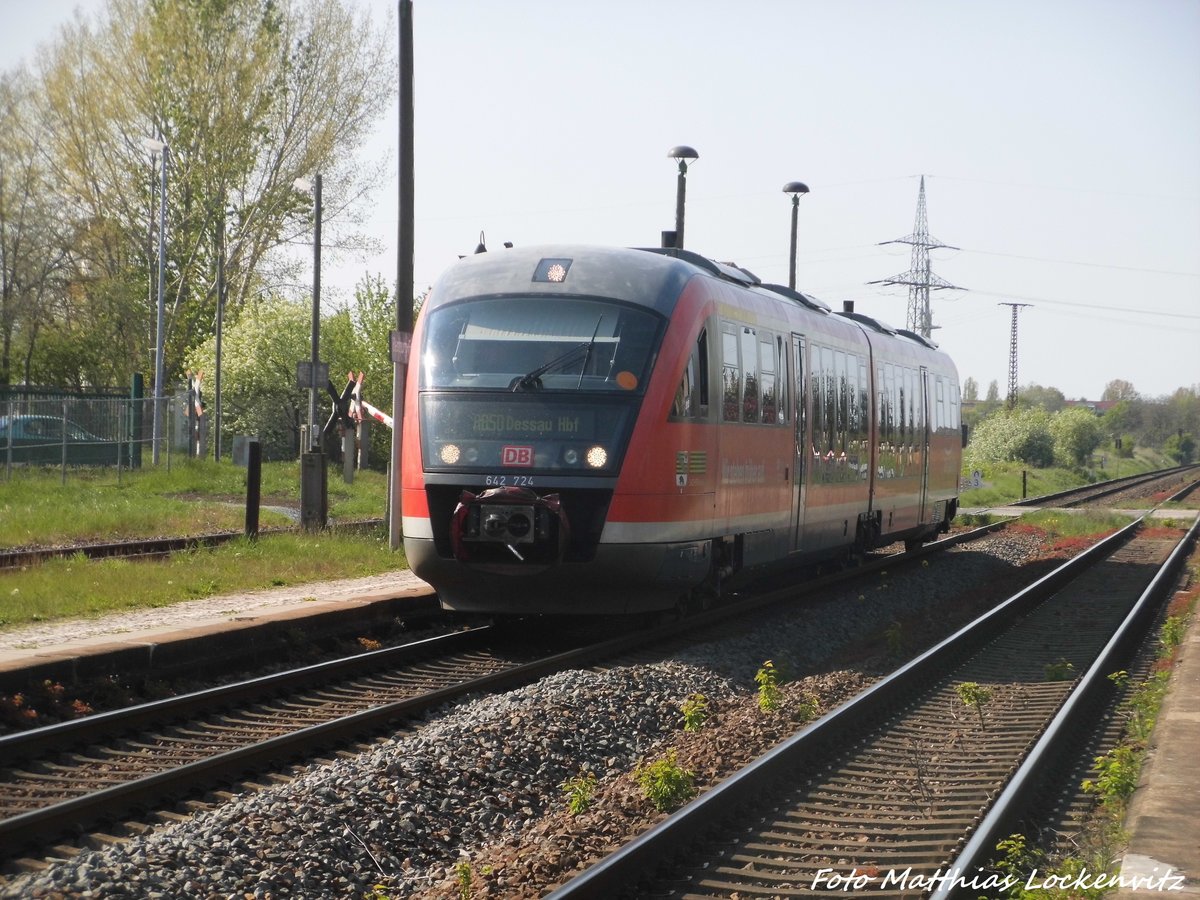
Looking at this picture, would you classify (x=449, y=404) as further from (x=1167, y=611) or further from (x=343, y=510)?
(x=343, y=510)

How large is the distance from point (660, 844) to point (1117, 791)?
2718 mm

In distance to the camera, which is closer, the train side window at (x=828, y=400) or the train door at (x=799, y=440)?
the train door at (x=799, y=440)

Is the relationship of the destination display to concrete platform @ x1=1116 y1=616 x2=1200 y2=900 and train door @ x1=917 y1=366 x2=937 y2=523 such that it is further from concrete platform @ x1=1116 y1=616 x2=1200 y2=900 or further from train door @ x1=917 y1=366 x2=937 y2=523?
train door @ x1=917 y1=366 x2=937 y2=523

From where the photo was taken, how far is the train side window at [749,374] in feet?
46.7

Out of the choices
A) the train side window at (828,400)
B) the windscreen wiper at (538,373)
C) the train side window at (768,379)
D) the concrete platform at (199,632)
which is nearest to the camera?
the concrete platform at (199,632)

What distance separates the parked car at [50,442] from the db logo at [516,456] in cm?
2201

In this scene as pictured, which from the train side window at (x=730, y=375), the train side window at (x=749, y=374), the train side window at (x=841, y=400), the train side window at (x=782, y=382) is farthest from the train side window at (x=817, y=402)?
the train side window at (x=730, y=375)

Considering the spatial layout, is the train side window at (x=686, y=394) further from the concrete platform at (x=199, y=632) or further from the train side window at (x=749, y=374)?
the concrete platform at (x=199, y=632)

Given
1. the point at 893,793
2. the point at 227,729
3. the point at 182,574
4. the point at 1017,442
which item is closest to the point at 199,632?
the point at 227,729

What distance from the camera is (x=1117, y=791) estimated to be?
771cm

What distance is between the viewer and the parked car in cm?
3194

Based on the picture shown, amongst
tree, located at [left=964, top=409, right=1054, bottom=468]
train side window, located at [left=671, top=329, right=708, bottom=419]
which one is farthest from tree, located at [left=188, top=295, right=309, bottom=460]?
tree, located at [left=964, top=409, right=1054, bottom=468]

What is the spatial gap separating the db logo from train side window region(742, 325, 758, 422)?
9.38 feet

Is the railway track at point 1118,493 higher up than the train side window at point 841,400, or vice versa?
the train side window at point 841,400
